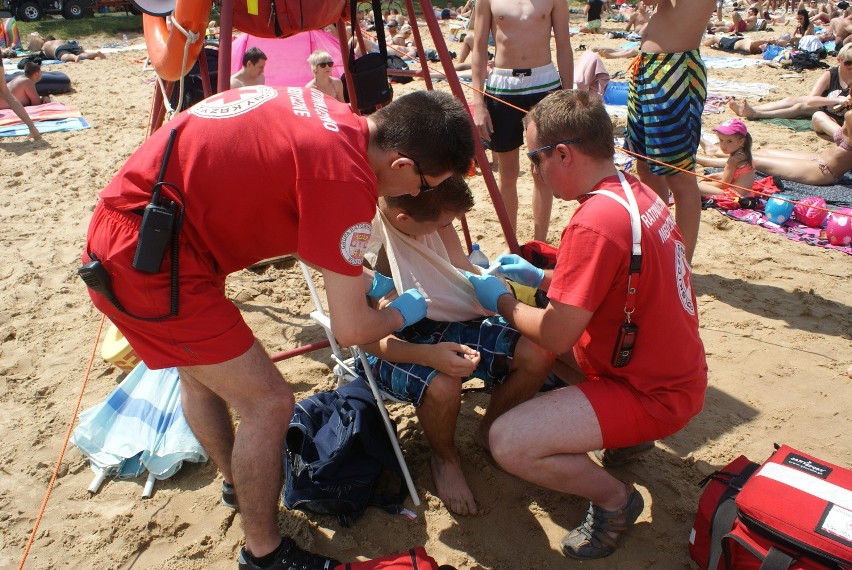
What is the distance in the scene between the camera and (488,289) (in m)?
2.57

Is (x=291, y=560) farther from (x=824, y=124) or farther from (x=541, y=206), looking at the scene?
(x=824, y=124)

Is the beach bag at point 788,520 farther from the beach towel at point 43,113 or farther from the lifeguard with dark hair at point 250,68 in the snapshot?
the beach towel at point 43,113

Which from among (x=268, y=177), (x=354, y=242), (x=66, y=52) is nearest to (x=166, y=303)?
(x=268, y=177)

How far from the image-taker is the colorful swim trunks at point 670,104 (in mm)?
3846

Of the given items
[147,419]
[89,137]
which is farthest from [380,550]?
[89,137]

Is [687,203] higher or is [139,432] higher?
[687,203]

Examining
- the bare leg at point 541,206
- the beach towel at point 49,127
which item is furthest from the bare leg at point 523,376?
the beach towel at point 49,127

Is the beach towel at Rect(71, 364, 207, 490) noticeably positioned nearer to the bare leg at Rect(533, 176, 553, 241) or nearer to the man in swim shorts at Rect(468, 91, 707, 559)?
the man in swim shorts at Rect(468, 91, 707, 559)

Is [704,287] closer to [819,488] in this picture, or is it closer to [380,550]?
[819,488]

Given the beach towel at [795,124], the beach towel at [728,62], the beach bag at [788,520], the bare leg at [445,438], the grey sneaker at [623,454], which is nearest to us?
the beach bag at [788,520]

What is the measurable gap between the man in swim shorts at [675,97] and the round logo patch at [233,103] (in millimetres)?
2606

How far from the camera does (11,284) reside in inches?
178

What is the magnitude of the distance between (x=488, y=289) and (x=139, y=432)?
1625 millimetres

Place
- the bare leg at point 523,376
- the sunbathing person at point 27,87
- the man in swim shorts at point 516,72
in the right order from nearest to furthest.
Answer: the bare leg at point 523,376 < the man in swim shorts at point 516,72 < the sunbathing person at point 27,87
